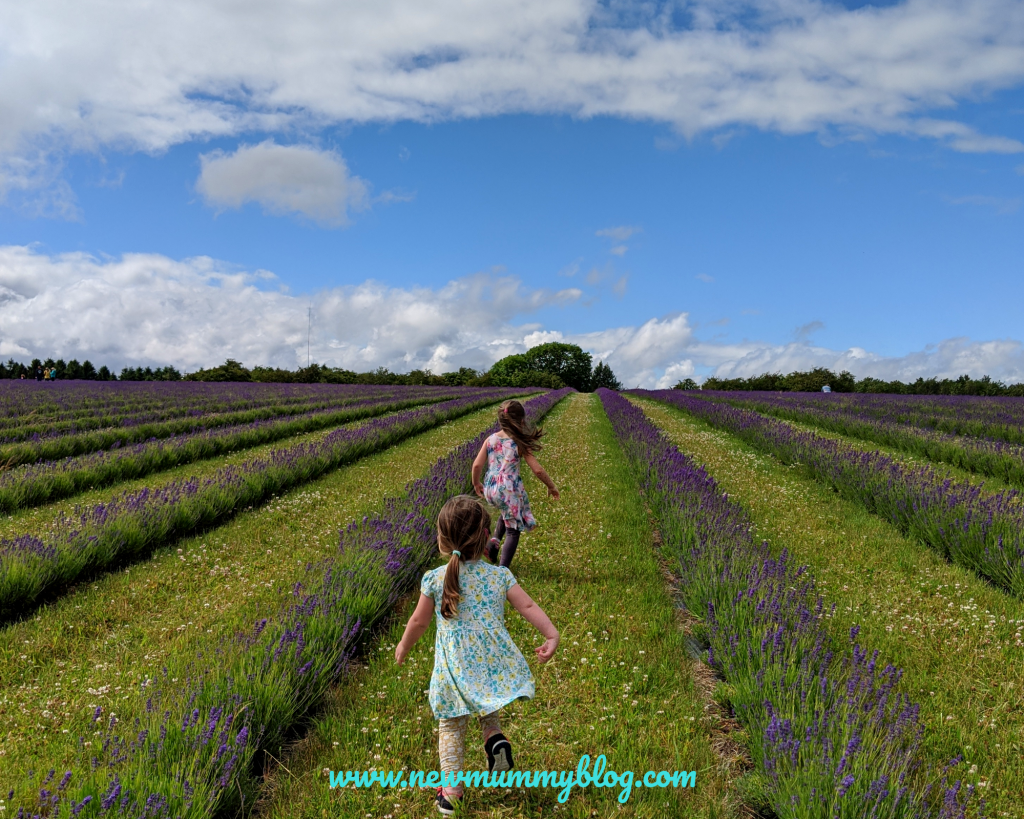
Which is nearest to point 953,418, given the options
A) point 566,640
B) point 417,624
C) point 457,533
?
point 566,640

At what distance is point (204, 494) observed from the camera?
851cm

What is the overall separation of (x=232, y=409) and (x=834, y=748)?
2521cm

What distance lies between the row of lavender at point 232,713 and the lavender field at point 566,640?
20 millimetres

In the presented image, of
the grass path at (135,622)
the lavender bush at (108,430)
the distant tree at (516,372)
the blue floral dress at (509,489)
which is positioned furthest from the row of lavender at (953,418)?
the distant tree at (516,372)

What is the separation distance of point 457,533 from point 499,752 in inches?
45.9

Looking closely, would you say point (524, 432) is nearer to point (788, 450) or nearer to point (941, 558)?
point (941, 558)

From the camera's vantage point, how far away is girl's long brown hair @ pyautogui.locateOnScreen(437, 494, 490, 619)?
9.61 ft

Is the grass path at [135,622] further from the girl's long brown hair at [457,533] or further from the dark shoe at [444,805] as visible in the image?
the girl's long brown hair at [457,533]

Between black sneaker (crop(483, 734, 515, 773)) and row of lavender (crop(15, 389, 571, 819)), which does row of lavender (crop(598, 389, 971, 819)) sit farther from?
row of lavender (crop(15, 389, 571, 819))

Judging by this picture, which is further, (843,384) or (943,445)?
(843,384)

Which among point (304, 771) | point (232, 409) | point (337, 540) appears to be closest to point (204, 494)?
point (337, 540)

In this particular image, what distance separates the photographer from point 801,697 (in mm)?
3215

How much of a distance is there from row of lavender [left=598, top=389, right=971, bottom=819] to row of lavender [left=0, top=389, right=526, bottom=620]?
6374 mm

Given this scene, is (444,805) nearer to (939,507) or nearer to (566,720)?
(566,720)
